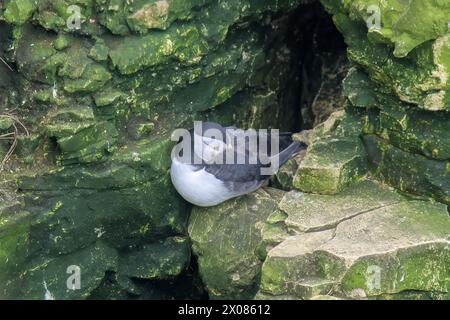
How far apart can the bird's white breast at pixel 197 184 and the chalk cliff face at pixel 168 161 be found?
0.12 m

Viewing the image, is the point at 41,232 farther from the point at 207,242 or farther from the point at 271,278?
the point at 271,278

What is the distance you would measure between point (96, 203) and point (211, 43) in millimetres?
1274

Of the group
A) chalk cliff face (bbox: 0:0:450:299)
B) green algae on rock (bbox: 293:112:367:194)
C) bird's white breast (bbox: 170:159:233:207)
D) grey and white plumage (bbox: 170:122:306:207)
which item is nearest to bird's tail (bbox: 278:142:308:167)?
chalk cliff face (bbox: 0:0:450:299)

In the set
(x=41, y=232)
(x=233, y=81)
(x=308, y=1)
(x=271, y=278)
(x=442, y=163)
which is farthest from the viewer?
(x=308, y=1)

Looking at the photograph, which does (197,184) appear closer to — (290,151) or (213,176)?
(213,176)

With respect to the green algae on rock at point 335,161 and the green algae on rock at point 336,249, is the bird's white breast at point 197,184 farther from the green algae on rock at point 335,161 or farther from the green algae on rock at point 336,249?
the green algae on rock at point 335,161

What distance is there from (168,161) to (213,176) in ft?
1.05

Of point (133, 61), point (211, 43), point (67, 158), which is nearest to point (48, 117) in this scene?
point (67, 158)

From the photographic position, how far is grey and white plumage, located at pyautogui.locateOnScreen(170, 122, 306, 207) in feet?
16.4

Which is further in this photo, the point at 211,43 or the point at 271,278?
the point at 211,43

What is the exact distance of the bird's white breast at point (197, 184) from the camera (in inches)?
196

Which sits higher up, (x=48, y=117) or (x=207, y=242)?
(x=48, y=117)

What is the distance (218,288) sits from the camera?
502cm

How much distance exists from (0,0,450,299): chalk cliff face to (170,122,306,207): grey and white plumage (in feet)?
0.36
